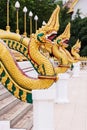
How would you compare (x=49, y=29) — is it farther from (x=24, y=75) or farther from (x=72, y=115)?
(x=72, y=115)

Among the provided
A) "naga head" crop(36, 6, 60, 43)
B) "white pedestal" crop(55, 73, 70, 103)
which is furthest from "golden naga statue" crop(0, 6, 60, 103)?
"white pedestal" crop(55, 73, 70, 103)

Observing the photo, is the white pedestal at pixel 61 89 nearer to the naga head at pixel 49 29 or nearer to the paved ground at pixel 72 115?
the paved ground at pixel 72 115

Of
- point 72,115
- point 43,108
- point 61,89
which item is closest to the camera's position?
point 43,108

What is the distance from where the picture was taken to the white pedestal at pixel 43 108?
541cm

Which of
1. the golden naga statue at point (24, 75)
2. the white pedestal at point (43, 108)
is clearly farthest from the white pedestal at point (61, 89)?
the white pedestal at point (43, 108)

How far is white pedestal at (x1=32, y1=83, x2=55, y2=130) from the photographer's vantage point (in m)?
5.41

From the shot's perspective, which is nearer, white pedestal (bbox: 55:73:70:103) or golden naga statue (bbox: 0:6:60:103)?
golden naga statue (bbox: 0:6:60:103)

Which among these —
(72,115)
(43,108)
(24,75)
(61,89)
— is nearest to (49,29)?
(24,75)

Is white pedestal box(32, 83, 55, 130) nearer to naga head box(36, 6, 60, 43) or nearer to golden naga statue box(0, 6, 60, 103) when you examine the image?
golden naga statue box(0, 6, 60, 103)

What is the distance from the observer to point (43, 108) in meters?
5.44

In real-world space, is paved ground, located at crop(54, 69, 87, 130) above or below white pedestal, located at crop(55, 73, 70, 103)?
below

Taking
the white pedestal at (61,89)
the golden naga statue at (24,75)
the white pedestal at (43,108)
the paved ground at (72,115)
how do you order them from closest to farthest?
the white pedestal at (43,108)
the golden naga statue at (24,75)
the paved ground at (72,115)
the white pedestal at (61,89)

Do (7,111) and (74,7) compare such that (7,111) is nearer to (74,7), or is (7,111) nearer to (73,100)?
(73,100)

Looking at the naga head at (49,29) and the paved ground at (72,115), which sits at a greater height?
the naga head at (49,29)
